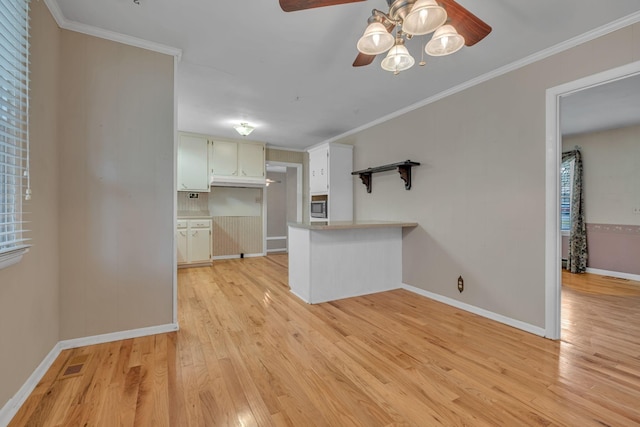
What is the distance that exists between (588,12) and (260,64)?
2577 millimetres

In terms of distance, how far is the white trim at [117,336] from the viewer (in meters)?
2.15

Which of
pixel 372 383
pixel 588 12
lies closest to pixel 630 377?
pixel 372 383

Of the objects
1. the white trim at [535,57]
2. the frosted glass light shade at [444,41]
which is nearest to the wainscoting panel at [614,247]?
the white trim at [535,57]

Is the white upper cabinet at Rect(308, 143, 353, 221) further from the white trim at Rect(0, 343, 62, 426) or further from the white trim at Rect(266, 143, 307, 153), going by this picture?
the white trim at Rect(0, 343, 62, 426)

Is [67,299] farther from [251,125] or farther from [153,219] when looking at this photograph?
[251,125]

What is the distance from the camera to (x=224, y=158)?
18.3 feet

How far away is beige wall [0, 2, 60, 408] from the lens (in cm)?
148

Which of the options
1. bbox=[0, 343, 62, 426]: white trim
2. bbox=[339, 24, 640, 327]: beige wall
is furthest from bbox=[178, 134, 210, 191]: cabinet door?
bbox=[339, 24, 640, 327]: beige wall

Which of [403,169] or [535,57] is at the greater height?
[535,57]

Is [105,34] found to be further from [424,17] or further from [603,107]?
[603,107]

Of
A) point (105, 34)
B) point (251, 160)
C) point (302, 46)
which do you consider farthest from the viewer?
point (251, 160)

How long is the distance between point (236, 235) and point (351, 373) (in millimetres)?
4694

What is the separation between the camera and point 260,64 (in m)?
2.67

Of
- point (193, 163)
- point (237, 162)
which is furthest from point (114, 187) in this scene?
point (237, 162)
